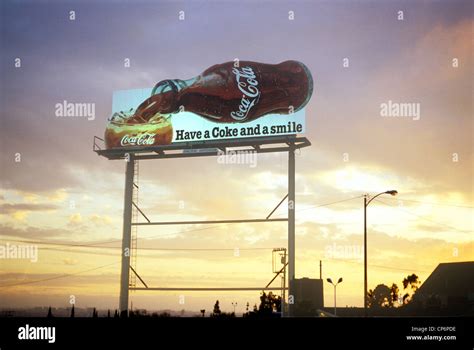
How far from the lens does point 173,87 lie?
142 feet

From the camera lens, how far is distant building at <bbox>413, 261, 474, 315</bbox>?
149 feet

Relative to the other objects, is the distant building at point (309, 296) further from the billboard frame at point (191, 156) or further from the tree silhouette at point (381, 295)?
the tree silhouette at point (381, 295)

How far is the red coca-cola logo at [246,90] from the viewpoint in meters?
40.0

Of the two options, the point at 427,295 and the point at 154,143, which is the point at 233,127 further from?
the point at 427,295

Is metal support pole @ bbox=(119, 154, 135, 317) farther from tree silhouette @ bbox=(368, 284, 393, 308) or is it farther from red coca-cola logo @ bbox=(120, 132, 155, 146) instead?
tree silhouette @ bbox=(368, 284, 393, 308)

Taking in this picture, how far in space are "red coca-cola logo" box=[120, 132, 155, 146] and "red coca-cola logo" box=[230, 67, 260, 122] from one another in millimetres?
6286

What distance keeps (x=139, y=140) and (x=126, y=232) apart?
6.51 metres

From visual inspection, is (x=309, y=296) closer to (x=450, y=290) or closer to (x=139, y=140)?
(x=450, y=290)

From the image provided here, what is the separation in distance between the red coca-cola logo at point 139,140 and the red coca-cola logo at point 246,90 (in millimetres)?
6286

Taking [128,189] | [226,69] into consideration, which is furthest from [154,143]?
[226,69]

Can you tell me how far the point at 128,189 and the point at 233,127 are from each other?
9.26 metres

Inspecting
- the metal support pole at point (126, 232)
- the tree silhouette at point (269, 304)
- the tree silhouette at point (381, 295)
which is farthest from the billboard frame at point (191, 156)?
the tree silhouette at point (381, 295)


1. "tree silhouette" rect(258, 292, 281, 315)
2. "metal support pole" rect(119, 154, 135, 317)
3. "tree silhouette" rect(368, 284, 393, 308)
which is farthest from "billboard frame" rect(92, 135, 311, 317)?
"tree silhouette" rect(368, 284, 393, 308)

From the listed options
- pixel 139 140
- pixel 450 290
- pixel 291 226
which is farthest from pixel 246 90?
pixel 450 290
